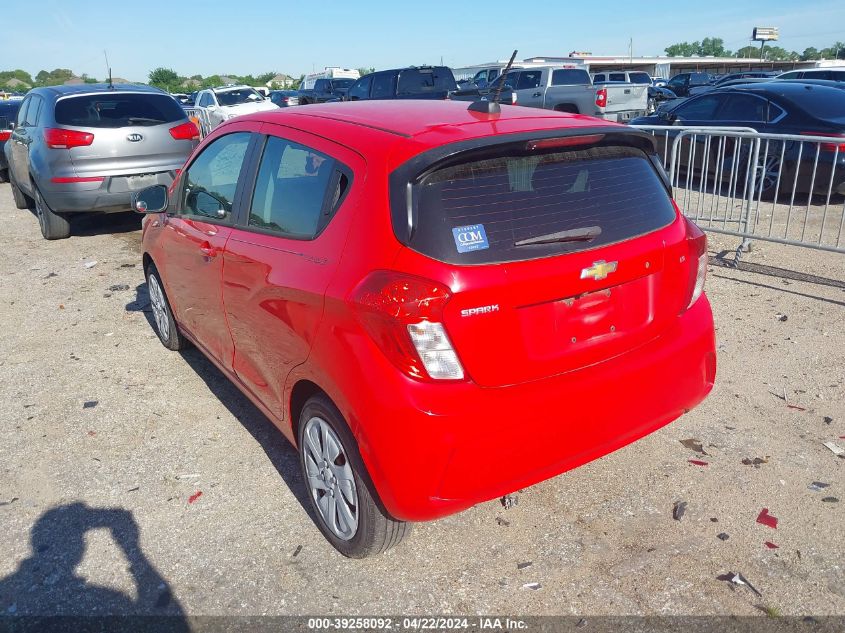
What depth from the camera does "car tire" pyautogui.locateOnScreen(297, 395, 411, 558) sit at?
8.89 feet

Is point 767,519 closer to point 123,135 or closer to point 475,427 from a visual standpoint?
point 475,427

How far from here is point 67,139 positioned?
332 inches

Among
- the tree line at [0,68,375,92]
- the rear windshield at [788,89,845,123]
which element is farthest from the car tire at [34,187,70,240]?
the tree line at [0,68,375,92]

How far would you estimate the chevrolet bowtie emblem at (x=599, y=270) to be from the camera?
8.60ft

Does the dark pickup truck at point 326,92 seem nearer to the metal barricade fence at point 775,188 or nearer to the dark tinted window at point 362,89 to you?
the dark tinted window at point 362,89

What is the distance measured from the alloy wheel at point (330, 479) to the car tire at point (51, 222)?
24.9 feet

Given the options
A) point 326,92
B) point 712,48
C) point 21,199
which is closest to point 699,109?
point 21,199

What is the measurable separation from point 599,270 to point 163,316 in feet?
12.0

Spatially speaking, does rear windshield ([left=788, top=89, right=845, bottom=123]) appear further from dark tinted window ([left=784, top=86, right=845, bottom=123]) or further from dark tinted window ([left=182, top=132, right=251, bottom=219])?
dark tinted window ([left=182, top=132, right=251, bottom=219])

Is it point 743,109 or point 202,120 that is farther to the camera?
point 202,120

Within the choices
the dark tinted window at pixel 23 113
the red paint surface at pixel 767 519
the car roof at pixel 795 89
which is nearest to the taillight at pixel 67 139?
the dark tinted window at pixel 23 113

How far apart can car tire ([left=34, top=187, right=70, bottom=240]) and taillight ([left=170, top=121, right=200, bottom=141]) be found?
1854mm

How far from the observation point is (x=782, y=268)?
271 inches

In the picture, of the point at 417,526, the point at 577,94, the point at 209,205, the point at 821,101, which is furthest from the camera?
the point at 577,94
